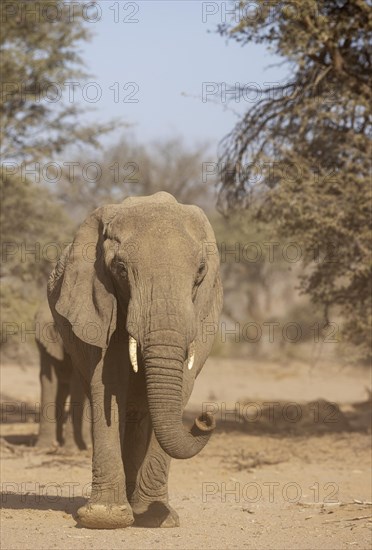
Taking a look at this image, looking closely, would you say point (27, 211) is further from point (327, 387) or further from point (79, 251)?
point (327, 387)

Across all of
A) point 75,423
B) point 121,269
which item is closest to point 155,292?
point 121,269

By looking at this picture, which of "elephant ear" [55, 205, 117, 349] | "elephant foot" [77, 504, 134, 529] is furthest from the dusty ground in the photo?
"elephant ear" [55, 205, 117, 349]

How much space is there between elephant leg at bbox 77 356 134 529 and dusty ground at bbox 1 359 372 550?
0.39 feet

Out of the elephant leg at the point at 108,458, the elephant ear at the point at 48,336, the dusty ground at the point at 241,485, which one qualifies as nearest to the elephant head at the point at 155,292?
the elephant leg at the point at 108,458

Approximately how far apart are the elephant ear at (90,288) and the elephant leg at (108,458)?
0.29 metres

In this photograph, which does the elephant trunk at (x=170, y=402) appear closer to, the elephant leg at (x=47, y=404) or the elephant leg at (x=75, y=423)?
the elephant leg at (x=75, y=423)

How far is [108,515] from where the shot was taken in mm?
7199

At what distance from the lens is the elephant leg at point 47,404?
1336cm

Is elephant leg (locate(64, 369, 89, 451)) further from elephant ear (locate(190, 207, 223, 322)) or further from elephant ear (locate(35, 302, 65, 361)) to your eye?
elephant ear (locate(190, 207, 223, 322))

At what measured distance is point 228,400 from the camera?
2133 cm

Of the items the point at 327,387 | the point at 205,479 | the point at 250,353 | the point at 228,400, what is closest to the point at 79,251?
the point at 205,479

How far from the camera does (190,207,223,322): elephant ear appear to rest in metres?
7.29

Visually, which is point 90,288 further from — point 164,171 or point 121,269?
point 164,171

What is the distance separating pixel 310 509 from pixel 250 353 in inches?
1054
